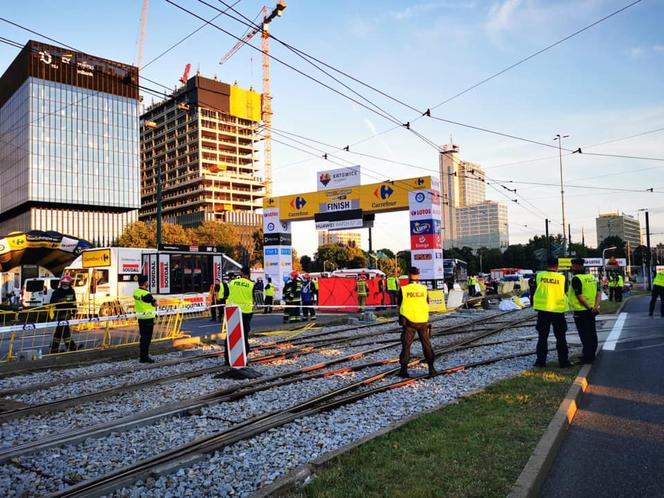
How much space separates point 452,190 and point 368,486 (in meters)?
129

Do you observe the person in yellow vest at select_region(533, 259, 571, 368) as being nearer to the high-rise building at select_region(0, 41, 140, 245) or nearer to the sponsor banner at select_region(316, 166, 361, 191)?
the sponsor banner at select_region(316, 166, 361, 191)

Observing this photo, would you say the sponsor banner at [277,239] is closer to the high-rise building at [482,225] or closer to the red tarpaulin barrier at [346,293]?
the red tarpaulin barrier at [346,293]

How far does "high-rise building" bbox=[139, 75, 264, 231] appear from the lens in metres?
119

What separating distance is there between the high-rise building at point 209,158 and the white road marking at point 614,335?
103458 millimetres

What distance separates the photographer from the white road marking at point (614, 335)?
453 inches

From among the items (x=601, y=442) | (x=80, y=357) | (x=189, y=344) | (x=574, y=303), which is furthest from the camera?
(x=189, y=344)

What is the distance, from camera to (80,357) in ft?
36.8

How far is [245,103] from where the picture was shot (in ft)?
436

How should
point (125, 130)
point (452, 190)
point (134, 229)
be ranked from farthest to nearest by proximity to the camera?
point (452, 190) < point (125, 130) < point (134, 229)

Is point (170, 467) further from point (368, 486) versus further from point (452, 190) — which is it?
point (452, 190)

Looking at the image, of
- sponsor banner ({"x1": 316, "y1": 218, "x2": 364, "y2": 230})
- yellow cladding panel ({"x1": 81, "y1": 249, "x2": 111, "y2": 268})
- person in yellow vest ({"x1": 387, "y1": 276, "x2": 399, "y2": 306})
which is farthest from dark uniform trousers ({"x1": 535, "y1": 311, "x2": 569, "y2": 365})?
sponsor banner ({"x1": 316, "y1": 218, "x2": 364, "y2": 230})

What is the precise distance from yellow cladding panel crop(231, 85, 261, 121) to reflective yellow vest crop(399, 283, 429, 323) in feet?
421

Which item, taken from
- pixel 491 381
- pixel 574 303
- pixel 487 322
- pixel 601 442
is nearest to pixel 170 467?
pixel 601 442

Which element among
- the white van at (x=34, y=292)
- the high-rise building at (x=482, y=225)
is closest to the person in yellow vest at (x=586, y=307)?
the white van at (x=34, y=292)
